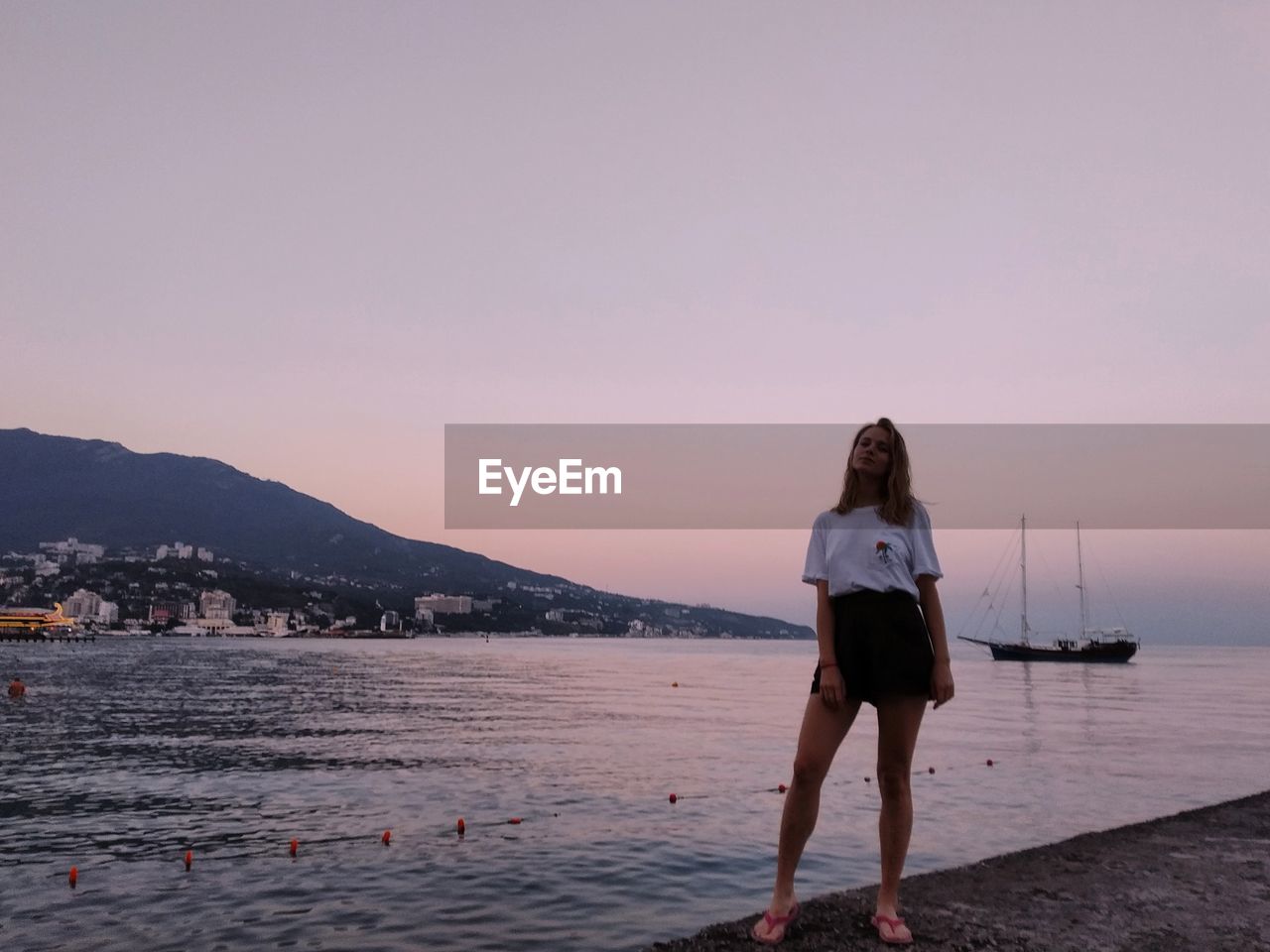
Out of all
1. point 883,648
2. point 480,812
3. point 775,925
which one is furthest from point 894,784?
→ point 480,812

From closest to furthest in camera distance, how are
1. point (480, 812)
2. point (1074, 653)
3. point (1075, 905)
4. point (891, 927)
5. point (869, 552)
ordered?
point (891, 927), point (869, 552), point (1075, 905), point (480, 812), point (1074, 653)

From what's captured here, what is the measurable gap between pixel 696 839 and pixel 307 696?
138 feet

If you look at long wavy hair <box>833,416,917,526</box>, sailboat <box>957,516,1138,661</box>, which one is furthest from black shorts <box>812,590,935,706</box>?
sailboat <box>957,516,1138,661</box>

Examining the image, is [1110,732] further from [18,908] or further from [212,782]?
[18,908]

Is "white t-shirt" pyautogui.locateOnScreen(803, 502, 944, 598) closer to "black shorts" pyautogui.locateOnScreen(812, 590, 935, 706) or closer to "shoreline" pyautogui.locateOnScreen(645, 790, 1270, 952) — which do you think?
"black shorts" pyautogui.locateOnScreen(812, 590, 935, 706)

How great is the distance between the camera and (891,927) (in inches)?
210

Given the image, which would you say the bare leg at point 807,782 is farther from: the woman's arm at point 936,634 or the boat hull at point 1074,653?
the boat hull at point 1074,653

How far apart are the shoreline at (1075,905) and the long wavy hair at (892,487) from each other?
2430mm

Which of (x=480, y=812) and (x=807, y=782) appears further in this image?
(x=480, y=812)

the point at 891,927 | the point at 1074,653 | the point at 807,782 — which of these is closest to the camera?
the point at 891,927

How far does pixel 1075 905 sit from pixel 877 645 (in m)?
2.63

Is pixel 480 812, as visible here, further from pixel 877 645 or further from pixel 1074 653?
pixel 1074 653

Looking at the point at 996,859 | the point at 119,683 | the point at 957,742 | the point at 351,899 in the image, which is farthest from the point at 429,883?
the point at 119,683

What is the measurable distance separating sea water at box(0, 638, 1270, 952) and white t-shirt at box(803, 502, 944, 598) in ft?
16.0
